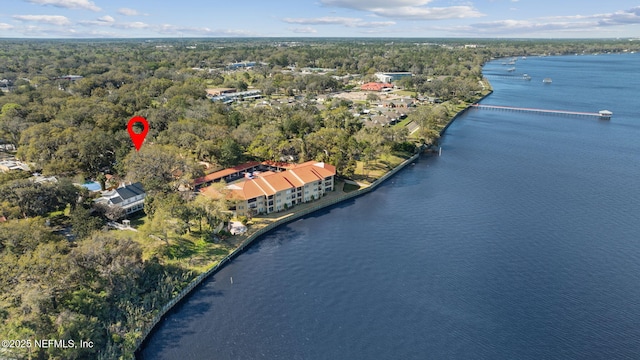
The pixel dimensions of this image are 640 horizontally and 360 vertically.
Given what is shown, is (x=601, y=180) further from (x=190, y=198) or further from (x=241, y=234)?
(x=190, y=198)

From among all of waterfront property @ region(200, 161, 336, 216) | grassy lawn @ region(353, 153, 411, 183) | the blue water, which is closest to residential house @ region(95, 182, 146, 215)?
waterfront property @ region(200, 161, 336, 216)

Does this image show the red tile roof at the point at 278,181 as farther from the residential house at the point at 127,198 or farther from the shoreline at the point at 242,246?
the residential house at the point at 127,198

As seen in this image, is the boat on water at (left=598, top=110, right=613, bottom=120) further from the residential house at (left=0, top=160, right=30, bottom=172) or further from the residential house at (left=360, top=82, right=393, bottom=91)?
the residential house at (left=0, top=160, right=30, bottom=172)

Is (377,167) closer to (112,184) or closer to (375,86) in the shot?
(112,184)

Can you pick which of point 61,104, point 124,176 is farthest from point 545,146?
point 61,104

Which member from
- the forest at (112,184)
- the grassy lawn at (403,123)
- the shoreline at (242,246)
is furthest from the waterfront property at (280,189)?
the grassy lawn at (403,123)
